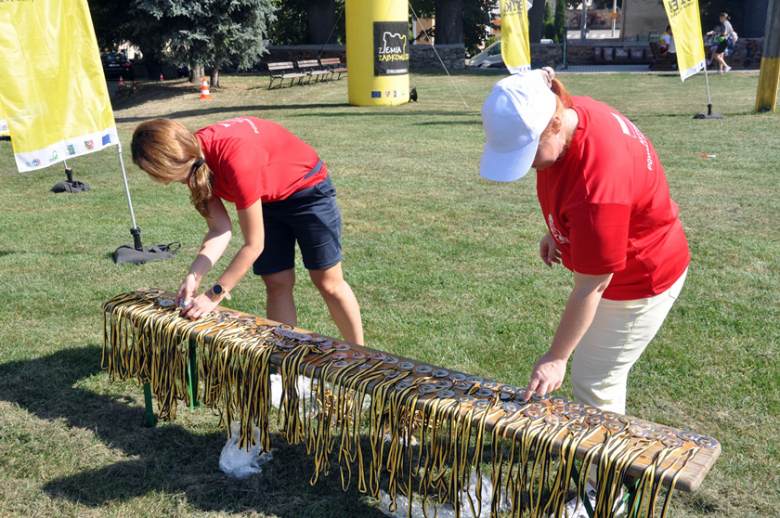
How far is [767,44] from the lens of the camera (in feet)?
38.1

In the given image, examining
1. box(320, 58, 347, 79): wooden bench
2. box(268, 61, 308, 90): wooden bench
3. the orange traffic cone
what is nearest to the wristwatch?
the orange traffic cone

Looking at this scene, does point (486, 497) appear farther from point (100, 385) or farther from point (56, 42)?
point (56, 42)

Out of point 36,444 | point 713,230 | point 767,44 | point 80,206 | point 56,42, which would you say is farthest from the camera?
point 767,44

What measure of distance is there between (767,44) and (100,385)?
41.6 ft

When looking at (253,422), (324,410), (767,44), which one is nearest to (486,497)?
(324,410)

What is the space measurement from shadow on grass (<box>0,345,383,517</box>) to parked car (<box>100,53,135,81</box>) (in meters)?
24.6

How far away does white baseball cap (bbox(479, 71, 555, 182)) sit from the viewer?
1727 mm

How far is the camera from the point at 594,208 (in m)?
1.74

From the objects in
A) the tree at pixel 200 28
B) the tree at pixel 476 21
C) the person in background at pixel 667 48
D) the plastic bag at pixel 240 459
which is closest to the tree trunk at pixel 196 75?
the tree at pixel 200 28

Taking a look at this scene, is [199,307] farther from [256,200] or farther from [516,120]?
[516,120]

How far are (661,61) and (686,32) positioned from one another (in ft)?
42.8

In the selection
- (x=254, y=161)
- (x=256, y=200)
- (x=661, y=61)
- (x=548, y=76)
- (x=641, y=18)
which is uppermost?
(x=641, y=18)

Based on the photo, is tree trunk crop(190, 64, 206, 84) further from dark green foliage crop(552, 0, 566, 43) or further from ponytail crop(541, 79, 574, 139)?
dark green foliage crop(552, 0, 566, 43)

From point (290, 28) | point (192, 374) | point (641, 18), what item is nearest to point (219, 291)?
point (192, 374)
